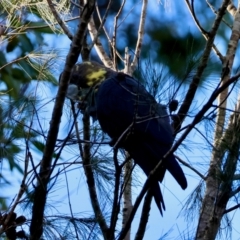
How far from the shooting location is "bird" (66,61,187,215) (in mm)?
1949

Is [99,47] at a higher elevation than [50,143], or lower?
higher

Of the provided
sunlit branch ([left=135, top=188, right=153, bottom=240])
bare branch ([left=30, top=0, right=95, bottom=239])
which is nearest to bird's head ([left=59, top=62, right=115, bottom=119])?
bare branch ([left=30, top=0, right=95, bottom=239])

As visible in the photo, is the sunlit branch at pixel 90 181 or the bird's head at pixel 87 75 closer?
the sunlit branch at pixel 90 181

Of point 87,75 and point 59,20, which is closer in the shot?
point 59,20

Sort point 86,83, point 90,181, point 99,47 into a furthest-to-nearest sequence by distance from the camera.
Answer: point 99,47 < point 86,83 < point 90,181

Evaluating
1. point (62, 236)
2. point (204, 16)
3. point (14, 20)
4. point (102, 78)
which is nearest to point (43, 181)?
point (62, 236)

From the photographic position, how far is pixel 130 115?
7.82 feet

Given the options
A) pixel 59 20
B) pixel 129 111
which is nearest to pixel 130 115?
pixel 129 111

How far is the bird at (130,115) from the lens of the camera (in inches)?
76.7

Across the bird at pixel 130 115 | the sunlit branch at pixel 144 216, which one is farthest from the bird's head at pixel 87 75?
the sunlit branch at pixel 144 216

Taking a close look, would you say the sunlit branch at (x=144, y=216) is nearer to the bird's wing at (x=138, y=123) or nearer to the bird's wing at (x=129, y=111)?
the bird's wing at (x=138, y=123)

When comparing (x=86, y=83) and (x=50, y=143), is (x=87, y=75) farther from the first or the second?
(x=50, y=143)

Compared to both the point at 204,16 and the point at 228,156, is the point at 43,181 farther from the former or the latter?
the point at 204,16

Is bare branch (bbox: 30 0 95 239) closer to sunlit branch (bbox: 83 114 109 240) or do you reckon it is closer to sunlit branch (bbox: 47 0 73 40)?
sunlit branch (bbox: 83 114 109 240)
